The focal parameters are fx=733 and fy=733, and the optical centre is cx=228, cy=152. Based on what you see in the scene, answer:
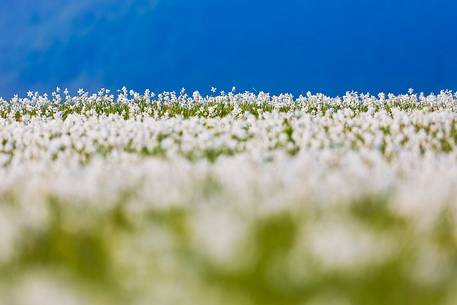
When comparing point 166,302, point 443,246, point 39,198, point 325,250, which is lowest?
point 166,302

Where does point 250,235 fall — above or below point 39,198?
below

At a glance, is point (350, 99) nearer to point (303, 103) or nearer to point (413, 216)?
point (303, 103)

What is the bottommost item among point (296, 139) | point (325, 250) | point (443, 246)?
point (325, 250)

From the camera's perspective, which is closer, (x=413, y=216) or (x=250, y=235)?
(x=250, y=235)

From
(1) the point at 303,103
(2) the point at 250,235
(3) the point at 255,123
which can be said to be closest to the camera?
(2) the point at 250,235

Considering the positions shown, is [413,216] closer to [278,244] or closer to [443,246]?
[443,246]

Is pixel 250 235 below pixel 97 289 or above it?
above

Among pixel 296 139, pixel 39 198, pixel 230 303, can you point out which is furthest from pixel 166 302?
pixel 296 139

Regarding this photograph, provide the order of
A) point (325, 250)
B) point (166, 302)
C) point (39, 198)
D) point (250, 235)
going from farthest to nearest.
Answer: point (39, 198) → point (250, 235) → point (325, 250) → point (166, 302)

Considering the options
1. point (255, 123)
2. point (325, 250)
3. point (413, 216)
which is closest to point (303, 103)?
point (255, 123)
